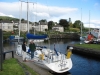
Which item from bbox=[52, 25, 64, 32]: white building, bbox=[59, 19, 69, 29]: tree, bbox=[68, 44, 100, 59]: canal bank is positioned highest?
bbox=[59, 19, 69, 29]: tree

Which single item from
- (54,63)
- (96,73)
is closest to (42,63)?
(54,63)

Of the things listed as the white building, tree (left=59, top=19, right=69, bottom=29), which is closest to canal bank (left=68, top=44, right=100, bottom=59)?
the white building

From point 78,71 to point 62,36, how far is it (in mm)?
91772

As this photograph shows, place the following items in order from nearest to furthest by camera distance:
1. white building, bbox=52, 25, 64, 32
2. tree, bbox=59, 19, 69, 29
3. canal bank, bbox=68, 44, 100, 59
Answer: canal bank, bbox=68, 44, 100, 59 < white building, bbox=52, 25, 64, 32 < tree, bbox=59, 19, 69, 29

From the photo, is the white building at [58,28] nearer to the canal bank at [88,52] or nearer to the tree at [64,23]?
the tree at [64,23]

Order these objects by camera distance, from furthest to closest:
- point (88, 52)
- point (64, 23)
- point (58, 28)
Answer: point (64, 23)
point (58, 28)
point (88, 52)

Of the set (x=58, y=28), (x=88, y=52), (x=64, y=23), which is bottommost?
(x=88, y=52)

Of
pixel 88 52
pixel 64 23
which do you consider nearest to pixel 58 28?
pixel 64 23

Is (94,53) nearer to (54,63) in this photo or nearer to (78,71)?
(78,71)

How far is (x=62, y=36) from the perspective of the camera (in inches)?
4417

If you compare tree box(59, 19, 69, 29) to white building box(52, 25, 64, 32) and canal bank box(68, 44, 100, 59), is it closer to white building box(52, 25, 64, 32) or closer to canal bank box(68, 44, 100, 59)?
white building box(52, 25, 64, 32)

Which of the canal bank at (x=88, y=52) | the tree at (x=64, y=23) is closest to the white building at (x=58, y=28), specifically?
the tree at (x=64, y=23)

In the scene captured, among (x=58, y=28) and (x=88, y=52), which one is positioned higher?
(x=58, y=28)

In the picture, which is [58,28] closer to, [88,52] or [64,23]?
[64,23]
